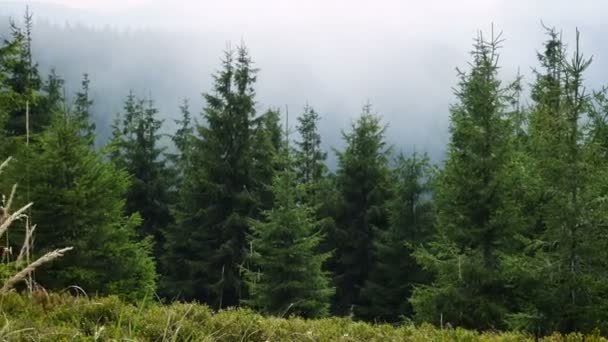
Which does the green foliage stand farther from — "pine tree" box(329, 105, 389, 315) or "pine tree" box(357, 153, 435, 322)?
"pine tree" box(357, 153, 435, 322)

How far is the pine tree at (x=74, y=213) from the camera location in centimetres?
1484

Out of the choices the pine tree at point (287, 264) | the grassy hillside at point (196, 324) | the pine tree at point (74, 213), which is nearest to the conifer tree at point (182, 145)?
the pine tree at point (287, 264)

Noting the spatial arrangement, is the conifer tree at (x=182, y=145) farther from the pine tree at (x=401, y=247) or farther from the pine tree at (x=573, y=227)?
the pine tree at (x=573, y=227)

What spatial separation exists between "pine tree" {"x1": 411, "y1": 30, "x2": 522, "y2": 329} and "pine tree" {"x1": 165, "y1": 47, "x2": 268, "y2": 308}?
37.7 feet

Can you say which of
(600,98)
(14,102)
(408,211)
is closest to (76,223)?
(14,102)

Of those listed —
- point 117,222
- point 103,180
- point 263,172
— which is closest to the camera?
point 103,180

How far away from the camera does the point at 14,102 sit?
50.4ft

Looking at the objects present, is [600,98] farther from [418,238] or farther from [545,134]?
[418,238]

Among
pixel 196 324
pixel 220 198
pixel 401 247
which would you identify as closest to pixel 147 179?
pixel 220 198

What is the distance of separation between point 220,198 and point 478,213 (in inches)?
547

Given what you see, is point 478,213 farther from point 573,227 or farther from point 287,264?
point 287,264

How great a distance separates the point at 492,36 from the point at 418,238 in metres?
11.5

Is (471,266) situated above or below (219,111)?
below

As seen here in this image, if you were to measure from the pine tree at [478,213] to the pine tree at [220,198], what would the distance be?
11481mm
